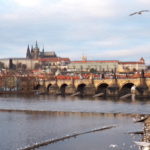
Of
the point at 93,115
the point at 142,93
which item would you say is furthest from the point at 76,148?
the point at 142,93

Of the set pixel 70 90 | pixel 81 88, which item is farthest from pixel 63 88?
pixel 81 88

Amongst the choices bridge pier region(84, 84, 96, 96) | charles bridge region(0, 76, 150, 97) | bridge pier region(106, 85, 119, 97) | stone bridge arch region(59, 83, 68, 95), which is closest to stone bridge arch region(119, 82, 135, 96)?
charles bridge region(0, 76, 150, 97)

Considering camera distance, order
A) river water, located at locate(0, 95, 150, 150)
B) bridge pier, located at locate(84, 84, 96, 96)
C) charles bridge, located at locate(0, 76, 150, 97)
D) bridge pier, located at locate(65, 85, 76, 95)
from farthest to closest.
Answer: bridge pier, located at locate(65, 85, 76, 95) → bridge pier, located at locate(84, 84, 96, 96) → charles bridge, located at locate(0, 76, 150, 97) → river water, located at locate(0, 95, 150, 150)

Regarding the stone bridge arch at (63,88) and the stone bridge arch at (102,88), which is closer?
the stone bridge arch at (102,88)

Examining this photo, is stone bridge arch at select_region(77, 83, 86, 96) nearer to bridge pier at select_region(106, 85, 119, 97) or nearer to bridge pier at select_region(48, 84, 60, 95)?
bridge pier at select_region(48, 84, 60, 95)

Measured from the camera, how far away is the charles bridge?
73.9m

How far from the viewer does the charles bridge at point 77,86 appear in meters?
73.9

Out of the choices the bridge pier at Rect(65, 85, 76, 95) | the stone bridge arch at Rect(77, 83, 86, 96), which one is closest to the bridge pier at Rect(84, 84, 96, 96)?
the stone bridge arch at Rect(77, 83, 86, 96)

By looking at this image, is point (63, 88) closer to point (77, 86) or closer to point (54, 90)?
point (54, 90)

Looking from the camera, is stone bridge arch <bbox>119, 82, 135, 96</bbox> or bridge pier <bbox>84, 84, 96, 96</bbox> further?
bridge pier <bbox>84, 84, 96, 96</bbox>

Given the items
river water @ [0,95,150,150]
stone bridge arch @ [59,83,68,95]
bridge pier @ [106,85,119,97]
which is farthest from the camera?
stone bridge arch @ [59,83,68,95]

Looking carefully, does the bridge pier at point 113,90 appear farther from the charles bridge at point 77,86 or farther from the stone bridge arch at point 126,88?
the stone bridge arch at point 126,88

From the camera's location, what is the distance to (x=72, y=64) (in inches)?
7367

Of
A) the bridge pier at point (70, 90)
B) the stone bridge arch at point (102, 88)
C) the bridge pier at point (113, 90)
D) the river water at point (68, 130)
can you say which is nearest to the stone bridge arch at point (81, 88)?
the bridge pier at point (70, 90)
